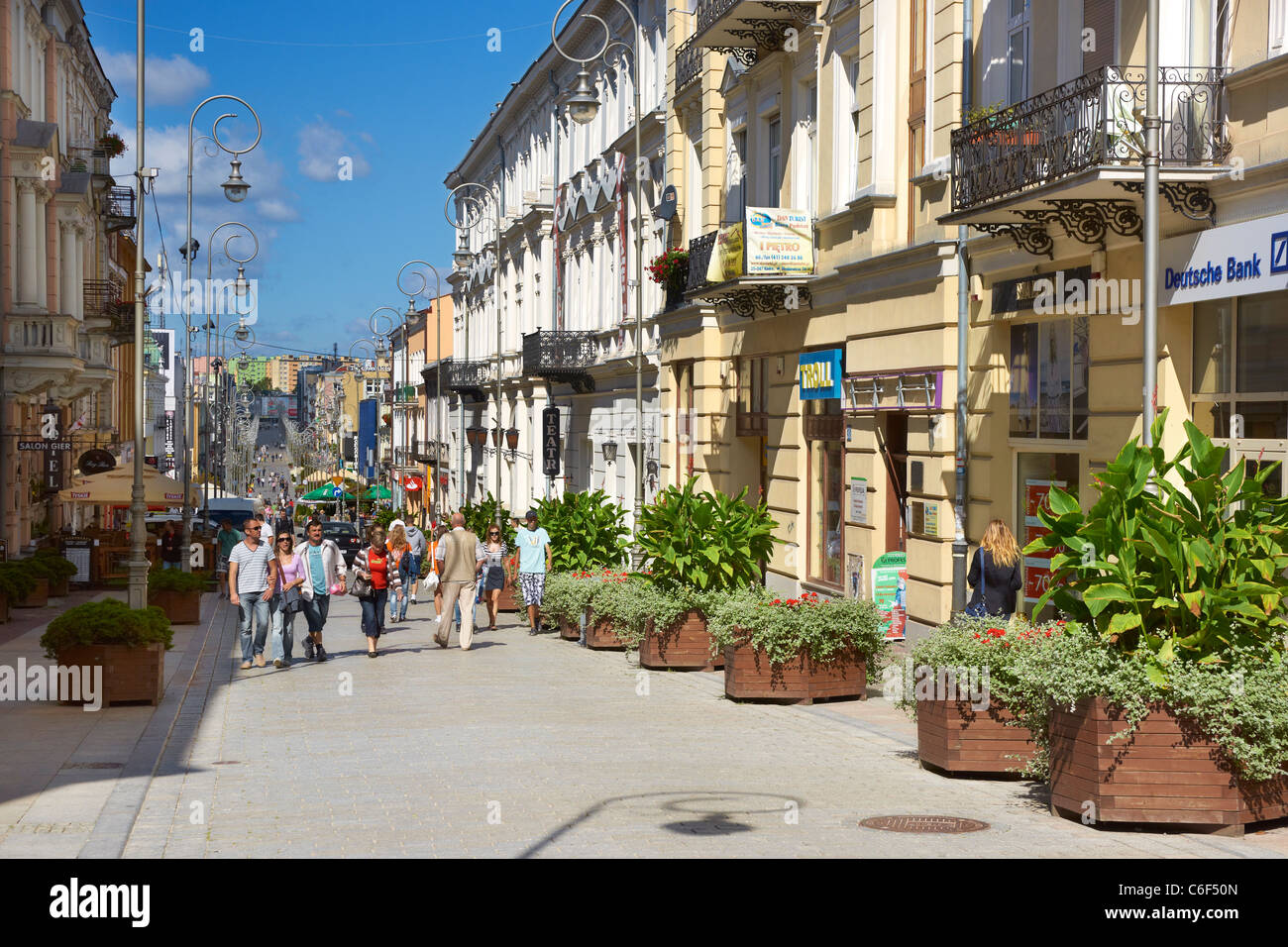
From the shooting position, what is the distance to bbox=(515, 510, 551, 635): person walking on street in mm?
23484

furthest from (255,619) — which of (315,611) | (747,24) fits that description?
(747,24)

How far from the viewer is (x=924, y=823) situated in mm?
9031

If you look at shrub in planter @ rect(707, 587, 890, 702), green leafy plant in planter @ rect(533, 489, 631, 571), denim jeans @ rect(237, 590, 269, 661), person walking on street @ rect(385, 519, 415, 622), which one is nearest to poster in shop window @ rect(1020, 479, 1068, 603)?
shrub in planter @ rect(707, 587, 890, 702)

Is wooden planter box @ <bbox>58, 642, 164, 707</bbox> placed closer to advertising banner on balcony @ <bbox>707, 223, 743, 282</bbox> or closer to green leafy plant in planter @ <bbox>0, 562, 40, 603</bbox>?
green leafy plant in planter @ <bbox>0, 562, 40, 603</bbox>

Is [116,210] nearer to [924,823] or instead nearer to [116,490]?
[116,490]

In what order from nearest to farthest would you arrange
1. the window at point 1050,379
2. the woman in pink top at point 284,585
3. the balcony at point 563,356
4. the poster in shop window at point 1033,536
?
the window at point 1050,379 < the poster in shop window at point 1033,536 < the woman in pink top at point 284,585 < the balcony at point 563,356

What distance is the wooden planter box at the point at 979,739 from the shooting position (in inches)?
415

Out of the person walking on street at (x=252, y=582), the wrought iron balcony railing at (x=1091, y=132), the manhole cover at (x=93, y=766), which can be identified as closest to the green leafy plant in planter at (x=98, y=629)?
the manhole cover at (x=93, y=766)

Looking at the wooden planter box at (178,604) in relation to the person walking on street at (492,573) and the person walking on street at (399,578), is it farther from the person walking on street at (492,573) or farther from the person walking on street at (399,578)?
the person walking on street at (492,573)

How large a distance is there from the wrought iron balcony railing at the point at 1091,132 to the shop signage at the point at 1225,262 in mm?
660

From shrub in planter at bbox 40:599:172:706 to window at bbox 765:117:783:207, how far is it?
1386cm

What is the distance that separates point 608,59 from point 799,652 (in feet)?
85.6

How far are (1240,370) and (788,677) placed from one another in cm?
491

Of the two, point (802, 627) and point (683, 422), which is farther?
point (683, 422)
